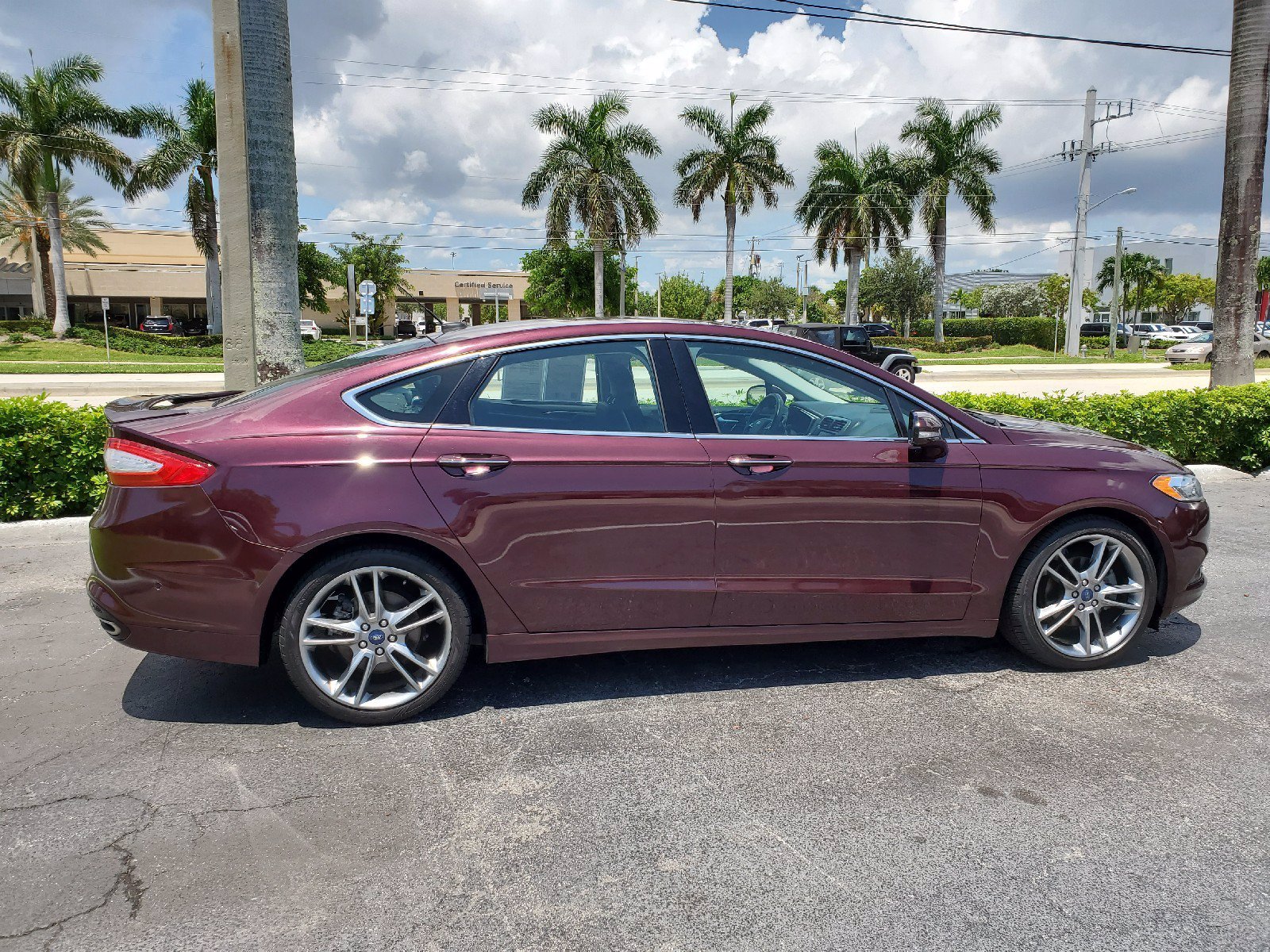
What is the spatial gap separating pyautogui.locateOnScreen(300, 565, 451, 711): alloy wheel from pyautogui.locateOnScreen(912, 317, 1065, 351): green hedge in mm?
57113

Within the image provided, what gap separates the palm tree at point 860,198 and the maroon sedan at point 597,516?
4151 centimetres

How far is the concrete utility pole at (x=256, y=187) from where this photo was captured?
749 cm

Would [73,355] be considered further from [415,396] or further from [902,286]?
[902,286]

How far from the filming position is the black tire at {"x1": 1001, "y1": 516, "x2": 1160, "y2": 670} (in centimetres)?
421

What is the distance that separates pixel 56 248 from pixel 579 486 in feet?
151

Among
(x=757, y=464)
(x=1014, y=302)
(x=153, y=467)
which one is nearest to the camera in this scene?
(x=153, y=467)

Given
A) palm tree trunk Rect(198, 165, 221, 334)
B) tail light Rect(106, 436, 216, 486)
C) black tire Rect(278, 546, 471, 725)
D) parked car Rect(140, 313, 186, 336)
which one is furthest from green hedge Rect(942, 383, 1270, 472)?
parked car Rect(140, 313, 186, 336)

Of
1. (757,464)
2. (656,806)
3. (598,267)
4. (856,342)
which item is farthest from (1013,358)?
(656,806)

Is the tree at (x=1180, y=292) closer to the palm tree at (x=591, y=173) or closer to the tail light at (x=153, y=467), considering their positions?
the palm tree at (x=591, y=173)

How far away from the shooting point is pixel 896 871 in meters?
2.78

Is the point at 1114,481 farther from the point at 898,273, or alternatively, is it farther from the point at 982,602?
the point at 898,273

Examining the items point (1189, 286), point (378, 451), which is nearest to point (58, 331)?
point (378, 451)

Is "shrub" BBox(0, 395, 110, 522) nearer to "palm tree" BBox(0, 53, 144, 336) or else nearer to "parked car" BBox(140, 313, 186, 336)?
"palm tree" BBox(0, 53, 144, 336)

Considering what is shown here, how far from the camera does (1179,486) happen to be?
14.3 feet
